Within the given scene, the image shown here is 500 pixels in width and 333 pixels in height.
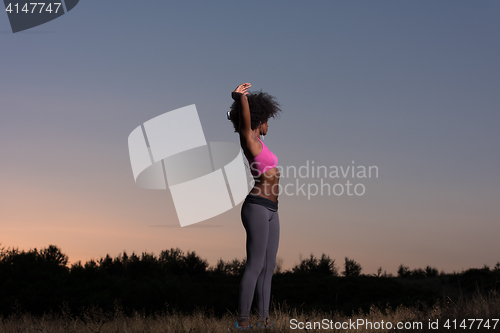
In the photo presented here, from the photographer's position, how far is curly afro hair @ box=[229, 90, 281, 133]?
19.6 ft

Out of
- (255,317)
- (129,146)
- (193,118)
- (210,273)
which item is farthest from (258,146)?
(210,273)

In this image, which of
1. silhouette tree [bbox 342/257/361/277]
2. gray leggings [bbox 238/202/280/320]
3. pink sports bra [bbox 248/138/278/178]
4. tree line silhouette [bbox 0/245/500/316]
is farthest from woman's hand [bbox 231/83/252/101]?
silhouette tree [bbox 342/257/361/277]

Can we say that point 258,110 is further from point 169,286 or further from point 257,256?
point 169,286

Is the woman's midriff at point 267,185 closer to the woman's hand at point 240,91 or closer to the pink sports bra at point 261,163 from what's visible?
the pink sports bra at point 261,163

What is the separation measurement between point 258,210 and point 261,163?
0.59m

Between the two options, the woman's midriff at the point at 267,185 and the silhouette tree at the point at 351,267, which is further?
the silhouette tree at the point at 351,267

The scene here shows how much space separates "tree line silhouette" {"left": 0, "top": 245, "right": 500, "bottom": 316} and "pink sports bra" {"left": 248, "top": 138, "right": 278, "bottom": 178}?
10.2 meters

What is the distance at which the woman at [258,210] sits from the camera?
5465mm

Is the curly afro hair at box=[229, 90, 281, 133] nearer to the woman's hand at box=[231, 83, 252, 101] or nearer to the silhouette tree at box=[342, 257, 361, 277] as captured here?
the woman's hand at box=[231, 83, 252, 101]

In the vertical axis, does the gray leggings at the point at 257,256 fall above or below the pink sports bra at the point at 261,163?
below

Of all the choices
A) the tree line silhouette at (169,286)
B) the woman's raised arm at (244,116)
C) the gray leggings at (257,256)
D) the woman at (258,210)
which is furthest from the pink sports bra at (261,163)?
the tree line silhouette at (169,286)

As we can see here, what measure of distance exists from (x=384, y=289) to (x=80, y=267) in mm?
12863

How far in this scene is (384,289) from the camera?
1862cm

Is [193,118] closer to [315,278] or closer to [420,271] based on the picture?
[315,278]
